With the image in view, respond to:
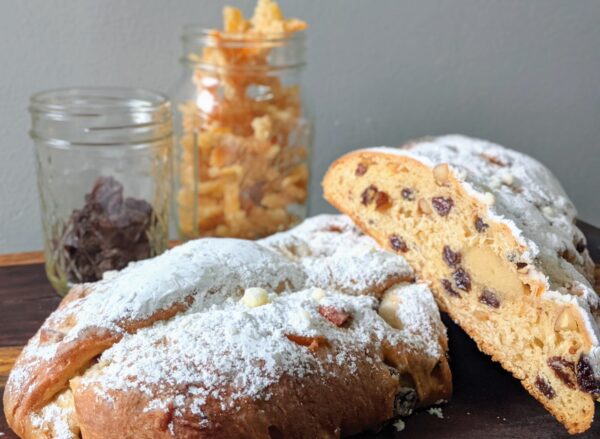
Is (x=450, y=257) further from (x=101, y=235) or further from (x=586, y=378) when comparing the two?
(x=101, y=235)

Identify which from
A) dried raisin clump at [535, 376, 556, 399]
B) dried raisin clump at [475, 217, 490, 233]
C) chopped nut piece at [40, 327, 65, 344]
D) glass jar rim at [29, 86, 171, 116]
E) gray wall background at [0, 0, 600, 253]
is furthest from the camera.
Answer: gray wall background at [0, 0, 600, 253]

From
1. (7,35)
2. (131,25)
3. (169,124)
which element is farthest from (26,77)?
(169,124)

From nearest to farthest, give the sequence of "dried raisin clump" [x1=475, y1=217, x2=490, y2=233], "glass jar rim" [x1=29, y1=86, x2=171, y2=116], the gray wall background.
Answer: "dried raisin clump" [x1=475, y1=217, x2=490, y2=233]
"glass jar rim" [x1=29, y1=86, x2=171, y2=116]
the gray wall background

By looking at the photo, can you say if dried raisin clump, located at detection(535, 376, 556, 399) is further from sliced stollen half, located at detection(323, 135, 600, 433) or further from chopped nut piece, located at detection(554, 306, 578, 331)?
chopped nut piece, located at detection(554, 306, 578, 331)

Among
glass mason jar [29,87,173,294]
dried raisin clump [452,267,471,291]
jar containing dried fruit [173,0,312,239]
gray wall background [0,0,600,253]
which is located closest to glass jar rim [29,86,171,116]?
glass mason jar [29,87,173,294]

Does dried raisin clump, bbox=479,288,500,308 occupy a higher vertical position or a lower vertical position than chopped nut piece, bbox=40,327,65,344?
lower

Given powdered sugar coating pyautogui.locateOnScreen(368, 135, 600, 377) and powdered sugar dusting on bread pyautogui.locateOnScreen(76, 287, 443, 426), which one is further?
powdered sugar coating pyautogui.locateOnScreen(368, 135, 600, 377)

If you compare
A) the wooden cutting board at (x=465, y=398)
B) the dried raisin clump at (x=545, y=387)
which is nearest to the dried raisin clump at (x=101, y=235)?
the wooden cutting board at (x=465, y=398)
